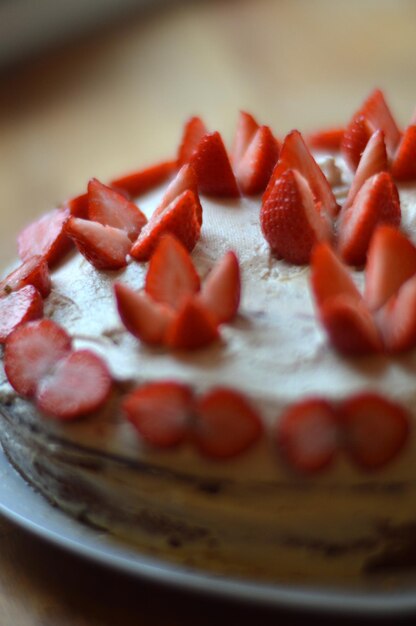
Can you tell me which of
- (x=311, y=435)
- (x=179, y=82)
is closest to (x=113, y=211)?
(x=311, y=435)

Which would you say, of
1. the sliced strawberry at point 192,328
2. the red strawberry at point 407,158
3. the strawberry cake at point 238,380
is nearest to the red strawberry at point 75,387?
the strawberry cake at point 238,380

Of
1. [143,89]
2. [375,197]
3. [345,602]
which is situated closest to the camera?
[345,602]

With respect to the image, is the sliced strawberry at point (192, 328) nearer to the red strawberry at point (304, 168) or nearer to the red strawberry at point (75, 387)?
the red strawberry at point (75, 387)

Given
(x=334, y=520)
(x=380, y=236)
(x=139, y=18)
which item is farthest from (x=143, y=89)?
(x=334, y=520)

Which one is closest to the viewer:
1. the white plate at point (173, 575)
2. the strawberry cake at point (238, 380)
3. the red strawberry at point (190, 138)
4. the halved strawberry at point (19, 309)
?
the white plate at point (173, 575)

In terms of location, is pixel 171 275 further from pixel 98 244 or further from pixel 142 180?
pixel 142 180

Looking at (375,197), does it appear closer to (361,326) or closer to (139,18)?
(361,326)
